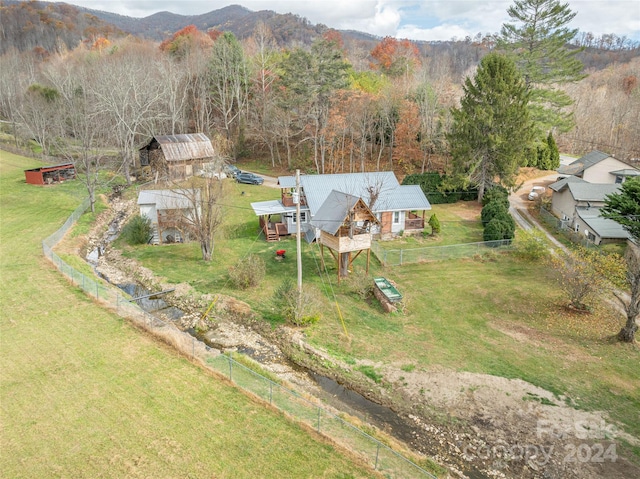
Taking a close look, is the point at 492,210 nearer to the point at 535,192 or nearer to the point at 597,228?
the point at 597,228

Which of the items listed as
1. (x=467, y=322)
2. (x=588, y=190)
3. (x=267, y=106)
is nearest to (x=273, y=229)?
(x=467, y=322)

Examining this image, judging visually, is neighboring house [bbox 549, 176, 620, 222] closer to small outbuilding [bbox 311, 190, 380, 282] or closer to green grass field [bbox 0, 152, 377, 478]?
small outbuilding [bbox 311, 190, 380, 282]

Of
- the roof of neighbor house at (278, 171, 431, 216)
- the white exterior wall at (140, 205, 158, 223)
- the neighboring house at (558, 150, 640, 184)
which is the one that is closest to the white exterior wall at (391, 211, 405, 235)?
the roof of neighbor house at (278, 171, 431, 216)

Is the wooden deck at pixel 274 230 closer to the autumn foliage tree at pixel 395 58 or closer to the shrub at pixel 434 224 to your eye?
the shrub at pixel 434 224

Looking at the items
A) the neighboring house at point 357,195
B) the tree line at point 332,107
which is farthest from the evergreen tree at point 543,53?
the neighboring house at point 357,195

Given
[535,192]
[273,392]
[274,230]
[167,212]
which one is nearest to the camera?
[273,392]

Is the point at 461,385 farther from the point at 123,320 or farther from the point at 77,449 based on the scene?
the point at 123,320
